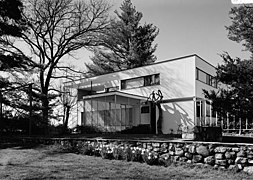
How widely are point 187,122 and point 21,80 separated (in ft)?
43.0

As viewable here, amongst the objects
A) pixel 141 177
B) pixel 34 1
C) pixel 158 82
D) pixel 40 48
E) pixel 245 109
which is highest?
pixel 34 1

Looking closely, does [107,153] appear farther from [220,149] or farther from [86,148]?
[220,149]

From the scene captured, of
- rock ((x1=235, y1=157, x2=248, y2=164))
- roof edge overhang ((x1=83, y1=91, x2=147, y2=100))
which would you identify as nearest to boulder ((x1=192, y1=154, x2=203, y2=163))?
rock ((x1=235, y1=157, x2=248, y2=164))

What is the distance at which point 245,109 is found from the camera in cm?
866

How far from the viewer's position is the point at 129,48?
3656cm

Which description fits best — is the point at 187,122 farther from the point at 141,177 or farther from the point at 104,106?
the point at 141,177

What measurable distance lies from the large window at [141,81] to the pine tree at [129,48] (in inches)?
414

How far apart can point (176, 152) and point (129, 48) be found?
29.3 m

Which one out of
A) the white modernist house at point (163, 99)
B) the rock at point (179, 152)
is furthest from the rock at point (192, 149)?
the white modernist house at point (163, 99)

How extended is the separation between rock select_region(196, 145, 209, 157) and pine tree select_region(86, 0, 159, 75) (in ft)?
90.7

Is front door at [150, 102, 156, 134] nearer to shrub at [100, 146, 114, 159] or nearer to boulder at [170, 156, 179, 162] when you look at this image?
shrub at [100, 146, 114, 159]

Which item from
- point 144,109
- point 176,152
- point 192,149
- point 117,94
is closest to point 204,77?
point 144,109

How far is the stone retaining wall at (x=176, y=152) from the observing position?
23.0ft

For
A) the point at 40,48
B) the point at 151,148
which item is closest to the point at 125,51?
the point at 40,48
